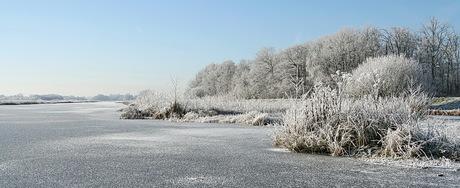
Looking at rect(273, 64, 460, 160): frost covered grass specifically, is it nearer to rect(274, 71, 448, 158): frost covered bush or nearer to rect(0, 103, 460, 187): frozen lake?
rect(274, 71, 448, 158): frost covered bush

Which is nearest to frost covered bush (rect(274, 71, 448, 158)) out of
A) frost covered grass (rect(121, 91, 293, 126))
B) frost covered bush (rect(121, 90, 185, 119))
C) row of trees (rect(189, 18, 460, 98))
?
frost covered grass (rect(121, 91, 293, 126))

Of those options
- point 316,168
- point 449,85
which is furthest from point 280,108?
point 449,85

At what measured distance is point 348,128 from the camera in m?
5.58

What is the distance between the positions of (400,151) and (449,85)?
4946cm

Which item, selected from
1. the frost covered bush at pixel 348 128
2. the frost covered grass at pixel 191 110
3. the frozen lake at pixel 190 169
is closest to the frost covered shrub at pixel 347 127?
the frost covered bush at pixel 348 128

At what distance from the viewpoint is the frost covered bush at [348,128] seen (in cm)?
524

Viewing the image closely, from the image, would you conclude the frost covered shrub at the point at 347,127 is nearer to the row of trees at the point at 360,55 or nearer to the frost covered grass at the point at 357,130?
the frost covered grass at the point at 357,130

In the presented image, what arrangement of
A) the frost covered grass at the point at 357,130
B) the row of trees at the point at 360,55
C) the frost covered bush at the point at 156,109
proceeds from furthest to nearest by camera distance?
the row of trees at the point at 360,55 < the frost covered bush at the point at 156,109 < the frost covered grass at the point at 357,130

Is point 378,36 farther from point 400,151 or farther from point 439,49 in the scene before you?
point 400,151

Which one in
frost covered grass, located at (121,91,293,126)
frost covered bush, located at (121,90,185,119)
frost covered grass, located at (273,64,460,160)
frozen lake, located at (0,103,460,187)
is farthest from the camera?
frost covered bush, located at (121,90,185,119)

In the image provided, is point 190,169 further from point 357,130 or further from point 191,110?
point 191,110

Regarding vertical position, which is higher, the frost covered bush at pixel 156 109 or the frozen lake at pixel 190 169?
the frost covered bush at pixel 156 109

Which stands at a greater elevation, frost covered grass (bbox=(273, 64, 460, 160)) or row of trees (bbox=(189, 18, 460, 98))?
row of trees (bbox=(189, 18, 460, 98))

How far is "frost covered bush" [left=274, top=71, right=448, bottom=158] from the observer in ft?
17.2
